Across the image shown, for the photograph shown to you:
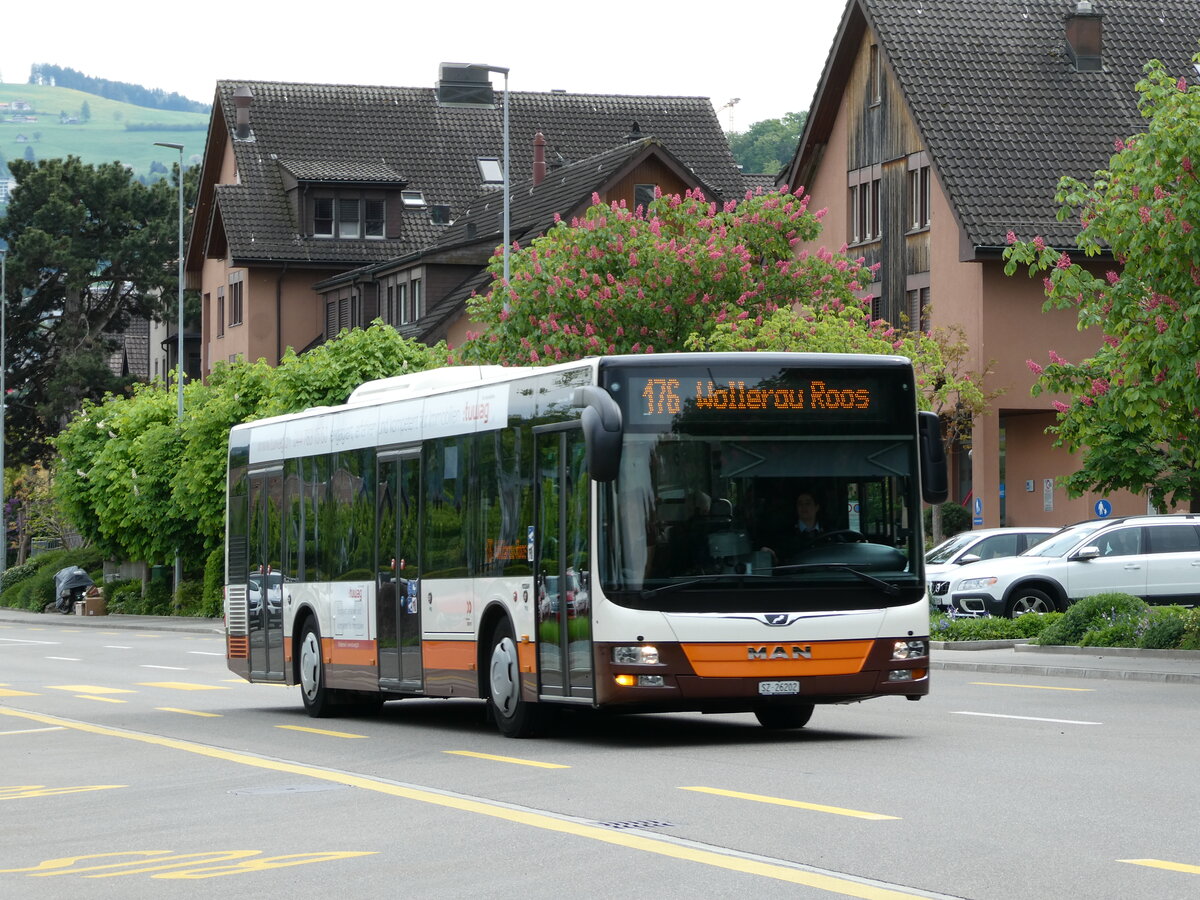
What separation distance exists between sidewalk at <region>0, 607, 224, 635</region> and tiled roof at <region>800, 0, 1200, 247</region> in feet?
63.4

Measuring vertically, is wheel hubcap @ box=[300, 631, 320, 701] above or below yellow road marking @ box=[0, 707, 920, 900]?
above

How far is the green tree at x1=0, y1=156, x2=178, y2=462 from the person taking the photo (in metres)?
93.3

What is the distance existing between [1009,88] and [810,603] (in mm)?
35071

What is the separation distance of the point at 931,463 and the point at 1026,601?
1691 centimetres

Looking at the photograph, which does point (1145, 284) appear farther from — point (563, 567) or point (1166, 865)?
point (1166, 865)

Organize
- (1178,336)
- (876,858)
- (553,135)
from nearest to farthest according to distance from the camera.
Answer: (876,858), (1178,336), (553,135)

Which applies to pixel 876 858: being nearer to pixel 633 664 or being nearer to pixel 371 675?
pixel 633 664

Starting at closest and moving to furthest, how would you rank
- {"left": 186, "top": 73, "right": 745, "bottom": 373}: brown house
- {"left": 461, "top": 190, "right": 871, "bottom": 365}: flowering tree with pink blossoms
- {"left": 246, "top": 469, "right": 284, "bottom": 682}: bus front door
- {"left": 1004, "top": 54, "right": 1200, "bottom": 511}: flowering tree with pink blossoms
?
{"left": 246, "top": 469, "right": 284, "bottom": 682}: bus front door, {"left": 1004, "top": 54, "right": 1200, "bottom": 511}: flowering tree with pink blossoms, {"left": 461, "top": 190, "right": 871, "bottom": 365}: flowering tree with pink blossoms, {"left": 186, "top": 73, "right": 745, "bottom": 373}: brown house

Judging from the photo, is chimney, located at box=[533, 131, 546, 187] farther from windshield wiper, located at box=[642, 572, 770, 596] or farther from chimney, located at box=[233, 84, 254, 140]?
windshield wiper, located at box=[642, 572, 770, 596]

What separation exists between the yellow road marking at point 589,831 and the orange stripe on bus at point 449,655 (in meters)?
2.01

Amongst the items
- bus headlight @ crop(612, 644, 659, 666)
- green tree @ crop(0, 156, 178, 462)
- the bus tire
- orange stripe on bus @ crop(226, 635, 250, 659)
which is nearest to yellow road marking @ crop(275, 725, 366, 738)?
the bus tire

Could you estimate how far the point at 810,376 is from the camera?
1612 cm

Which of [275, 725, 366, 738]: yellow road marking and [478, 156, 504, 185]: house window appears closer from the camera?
[275, 725, 366, 738]: yellow road marking

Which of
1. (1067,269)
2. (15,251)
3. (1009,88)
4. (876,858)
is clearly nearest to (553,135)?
(15,251)
